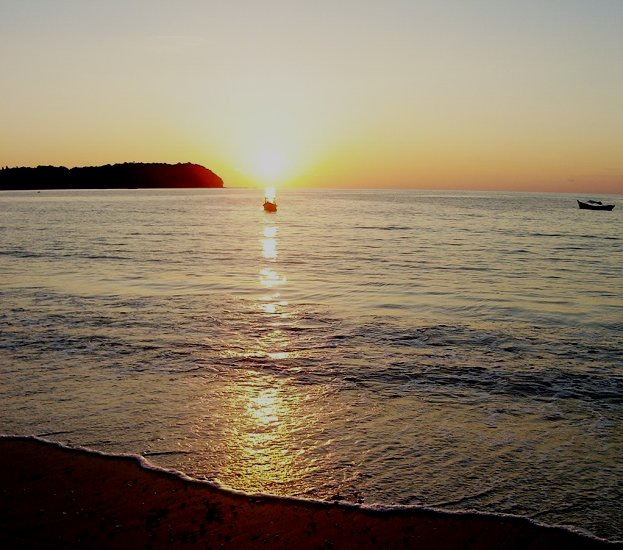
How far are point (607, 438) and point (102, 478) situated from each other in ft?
22.8

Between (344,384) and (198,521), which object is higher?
(344,384)

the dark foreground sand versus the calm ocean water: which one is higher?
the calm ocean water

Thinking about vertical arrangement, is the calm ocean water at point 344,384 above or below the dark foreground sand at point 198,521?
above

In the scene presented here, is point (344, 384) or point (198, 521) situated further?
point (344, 384)

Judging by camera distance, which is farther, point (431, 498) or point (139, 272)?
point (139, 272)

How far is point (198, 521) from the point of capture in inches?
230

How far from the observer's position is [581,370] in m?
11.4

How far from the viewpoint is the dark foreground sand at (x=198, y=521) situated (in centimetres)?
550

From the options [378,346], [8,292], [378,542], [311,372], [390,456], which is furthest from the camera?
[8,292]

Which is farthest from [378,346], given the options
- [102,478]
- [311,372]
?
[102,478]

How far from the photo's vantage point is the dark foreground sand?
217 inches

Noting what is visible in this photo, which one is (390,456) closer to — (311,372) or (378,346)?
(311,372)

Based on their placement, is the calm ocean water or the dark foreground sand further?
the calm ocean water

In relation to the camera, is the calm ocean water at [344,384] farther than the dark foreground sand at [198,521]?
Yes
